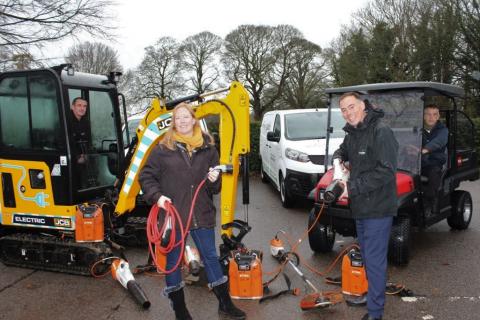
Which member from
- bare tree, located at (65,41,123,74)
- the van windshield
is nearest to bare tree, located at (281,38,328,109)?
bare tree, located at (65,41,123,74)

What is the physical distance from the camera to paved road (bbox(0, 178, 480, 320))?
14.5ft

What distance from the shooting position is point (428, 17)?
2712 centimetres

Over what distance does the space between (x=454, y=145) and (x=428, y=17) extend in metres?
23.4

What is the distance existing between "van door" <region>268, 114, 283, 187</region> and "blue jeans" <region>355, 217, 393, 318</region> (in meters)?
5.82

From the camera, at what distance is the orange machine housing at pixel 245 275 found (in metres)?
4.52

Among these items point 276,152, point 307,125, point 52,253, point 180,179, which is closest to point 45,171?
point 52,253

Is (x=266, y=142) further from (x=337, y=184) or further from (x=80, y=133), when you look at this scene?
(x=337, y=184)

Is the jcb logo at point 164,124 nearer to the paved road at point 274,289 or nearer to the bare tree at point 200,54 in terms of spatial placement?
the paved road at point 274,289

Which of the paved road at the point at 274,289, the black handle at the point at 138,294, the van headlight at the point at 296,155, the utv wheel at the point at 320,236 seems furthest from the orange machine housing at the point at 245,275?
the van headlight at the point at 296,155

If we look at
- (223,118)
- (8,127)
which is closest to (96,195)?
(8,127)

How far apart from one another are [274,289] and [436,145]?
2.85 m

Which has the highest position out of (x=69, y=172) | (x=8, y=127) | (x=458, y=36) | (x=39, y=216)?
(x=458, y=36)

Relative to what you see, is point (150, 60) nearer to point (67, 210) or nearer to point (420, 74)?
point (420, 74)

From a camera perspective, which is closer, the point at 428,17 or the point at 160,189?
the point at 160,189
